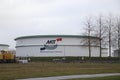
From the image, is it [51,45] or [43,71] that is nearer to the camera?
[43,71]

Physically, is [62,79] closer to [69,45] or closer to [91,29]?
[91,29]

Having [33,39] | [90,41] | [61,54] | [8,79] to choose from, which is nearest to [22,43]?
[33,39]

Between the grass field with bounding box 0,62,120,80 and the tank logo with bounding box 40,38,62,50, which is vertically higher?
the tank logo with bounding box 40,38,62,50

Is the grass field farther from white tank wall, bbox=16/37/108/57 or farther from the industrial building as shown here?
white tank wall, bbox=16/37/108/57

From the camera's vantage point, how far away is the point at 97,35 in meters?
85.8

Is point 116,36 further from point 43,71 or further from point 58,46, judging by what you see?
point 43,71

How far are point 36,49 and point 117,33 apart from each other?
1244 inches

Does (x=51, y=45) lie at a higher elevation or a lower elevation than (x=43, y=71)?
higher

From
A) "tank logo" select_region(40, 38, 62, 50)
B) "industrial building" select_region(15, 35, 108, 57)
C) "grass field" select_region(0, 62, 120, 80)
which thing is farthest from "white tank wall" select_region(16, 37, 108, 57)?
"grass field" select_region(0, 62, 120, 80)

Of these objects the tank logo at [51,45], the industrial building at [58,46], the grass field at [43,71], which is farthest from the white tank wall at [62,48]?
the grass field at [43,71]

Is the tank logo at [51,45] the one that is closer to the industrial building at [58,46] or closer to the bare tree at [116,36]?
the industrial building at [58,46]

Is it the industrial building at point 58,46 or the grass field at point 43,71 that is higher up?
the industrial building at point 58,46

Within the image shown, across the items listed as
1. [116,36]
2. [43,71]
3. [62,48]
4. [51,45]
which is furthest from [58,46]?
[43,71]

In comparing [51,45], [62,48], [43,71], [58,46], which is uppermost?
[51,45]
